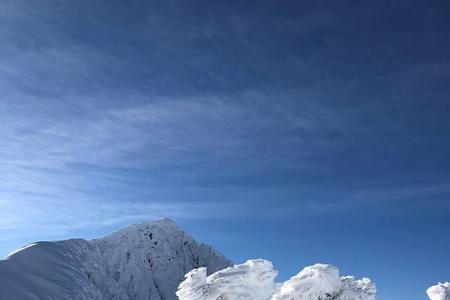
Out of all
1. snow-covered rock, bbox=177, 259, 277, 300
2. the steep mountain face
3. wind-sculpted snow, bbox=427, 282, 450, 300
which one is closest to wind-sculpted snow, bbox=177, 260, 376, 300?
snow-covered rock, bbox=177, 259, 277, 300

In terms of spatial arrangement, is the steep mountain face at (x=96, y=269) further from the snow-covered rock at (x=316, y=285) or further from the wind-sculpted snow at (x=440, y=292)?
the wind-sculpted snow at (x=440, y=292)

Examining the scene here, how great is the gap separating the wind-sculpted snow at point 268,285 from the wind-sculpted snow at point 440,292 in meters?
69.8

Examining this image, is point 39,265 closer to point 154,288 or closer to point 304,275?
point 304,275

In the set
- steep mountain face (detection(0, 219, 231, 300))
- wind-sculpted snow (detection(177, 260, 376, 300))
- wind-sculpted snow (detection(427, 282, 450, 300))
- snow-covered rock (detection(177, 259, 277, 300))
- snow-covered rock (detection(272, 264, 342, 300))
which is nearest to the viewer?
snow-covered rock (detection(272, 264, 342, 300))

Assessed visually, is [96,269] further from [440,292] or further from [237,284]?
[237,284]

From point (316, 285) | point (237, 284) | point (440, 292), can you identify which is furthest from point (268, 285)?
point (440, 292)

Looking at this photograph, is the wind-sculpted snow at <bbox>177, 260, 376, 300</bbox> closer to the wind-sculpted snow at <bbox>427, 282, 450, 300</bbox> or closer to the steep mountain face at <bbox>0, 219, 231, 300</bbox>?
the steep mountain face at <bbox>0, 219, 231, 300</bbox>

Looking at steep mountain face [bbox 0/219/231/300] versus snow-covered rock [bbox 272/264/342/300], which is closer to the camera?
snow-covered rock [bbox 272/264/342/300]

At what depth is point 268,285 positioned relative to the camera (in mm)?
34312

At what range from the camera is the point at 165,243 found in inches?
7869

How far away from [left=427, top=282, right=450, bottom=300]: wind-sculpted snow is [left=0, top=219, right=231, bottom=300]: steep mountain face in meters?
73.4

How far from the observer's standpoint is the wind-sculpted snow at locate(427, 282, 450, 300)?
91812 mm

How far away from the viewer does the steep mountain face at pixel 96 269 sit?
251 feet

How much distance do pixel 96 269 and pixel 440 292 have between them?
95.1 m
